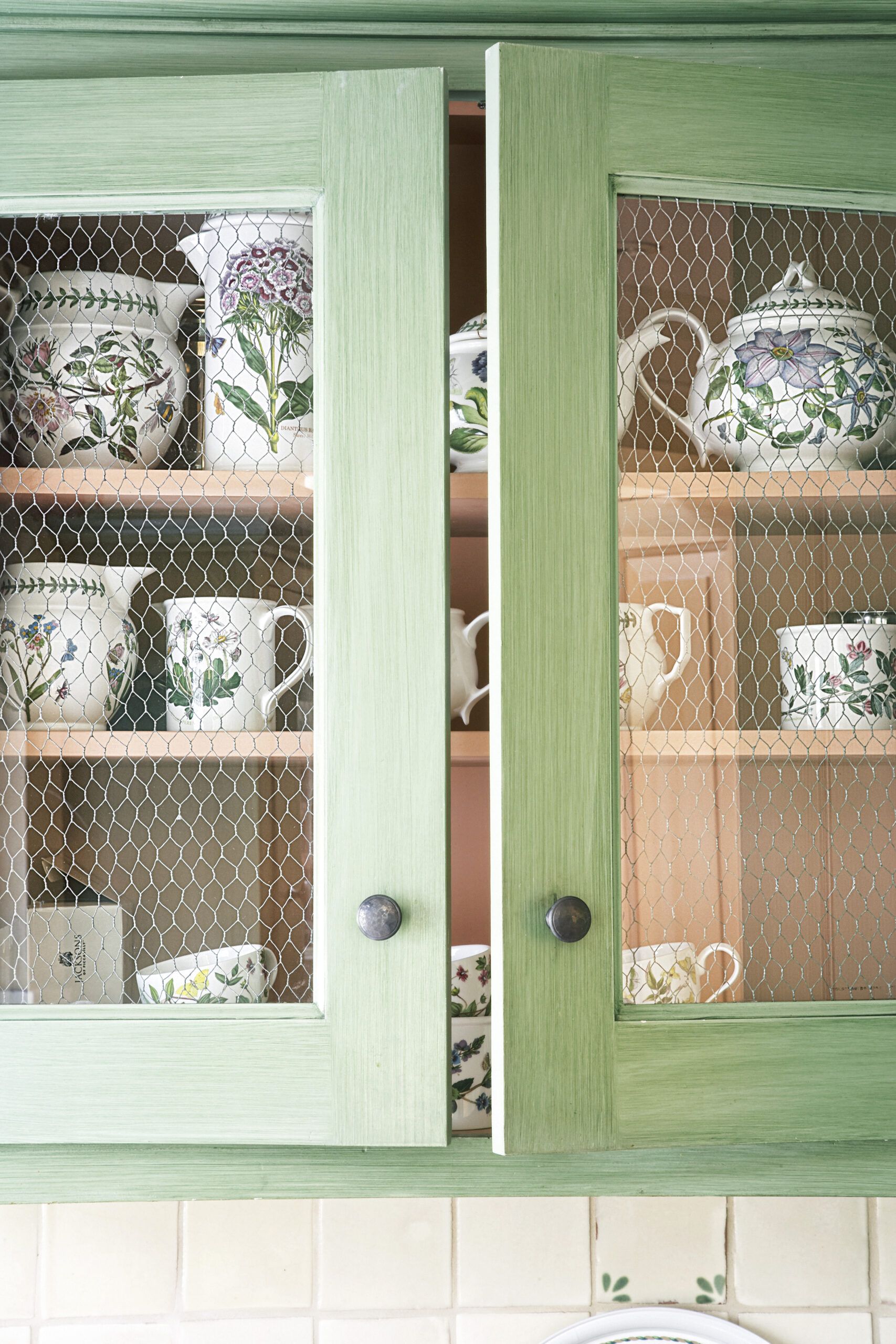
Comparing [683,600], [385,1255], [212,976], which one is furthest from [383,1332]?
[683,600]

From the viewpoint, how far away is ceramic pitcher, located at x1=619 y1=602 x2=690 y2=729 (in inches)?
28.6

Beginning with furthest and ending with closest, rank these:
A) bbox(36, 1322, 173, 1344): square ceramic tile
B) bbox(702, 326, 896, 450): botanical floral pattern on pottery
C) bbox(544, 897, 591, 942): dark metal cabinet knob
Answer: bbox(36, 1322, 173, 1344): square ceramic tile < bbox(702, 326, 896, 450): botanical floral pattern on pottery < bbox(544, 897, 591, 942): dark metal cabinet knob

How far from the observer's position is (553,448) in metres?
0.70

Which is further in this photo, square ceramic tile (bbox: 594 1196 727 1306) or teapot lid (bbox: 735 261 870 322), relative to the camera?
square ceramic tile (bbox: 594 1196 727 1306)

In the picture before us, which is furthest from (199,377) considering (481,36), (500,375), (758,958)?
(758,958)

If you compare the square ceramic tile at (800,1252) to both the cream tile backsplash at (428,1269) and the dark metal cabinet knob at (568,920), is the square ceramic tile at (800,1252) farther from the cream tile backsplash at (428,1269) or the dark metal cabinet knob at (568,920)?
the dark metal cabinet knob at (568,920)

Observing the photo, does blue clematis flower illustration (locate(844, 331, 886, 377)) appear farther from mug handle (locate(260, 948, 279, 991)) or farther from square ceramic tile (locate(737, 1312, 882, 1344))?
square ceramic tile (locate(737, 1312, 882, 1344))

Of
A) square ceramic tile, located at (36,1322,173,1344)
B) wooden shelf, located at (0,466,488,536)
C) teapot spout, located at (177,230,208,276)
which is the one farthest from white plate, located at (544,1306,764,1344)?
teapot spout, located at (177,230,208,276)

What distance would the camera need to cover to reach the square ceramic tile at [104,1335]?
1058 mm

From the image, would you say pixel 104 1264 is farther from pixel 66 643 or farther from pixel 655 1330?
pixel 66 643

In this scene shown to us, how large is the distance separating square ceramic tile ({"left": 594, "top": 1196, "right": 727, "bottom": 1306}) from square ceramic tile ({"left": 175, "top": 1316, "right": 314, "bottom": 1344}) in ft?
0.95

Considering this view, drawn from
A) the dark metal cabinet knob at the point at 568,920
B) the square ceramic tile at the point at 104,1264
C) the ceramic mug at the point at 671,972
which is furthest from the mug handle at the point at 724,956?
the square ceramic tile at the point at 104,1264

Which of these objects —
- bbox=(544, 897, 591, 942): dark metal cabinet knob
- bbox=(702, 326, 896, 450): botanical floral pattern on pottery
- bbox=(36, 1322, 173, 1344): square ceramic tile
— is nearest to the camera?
bbox=(544, 897, 591, 942): dark metal cabinet knob

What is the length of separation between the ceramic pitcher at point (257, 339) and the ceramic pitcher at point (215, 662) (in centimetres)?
10
